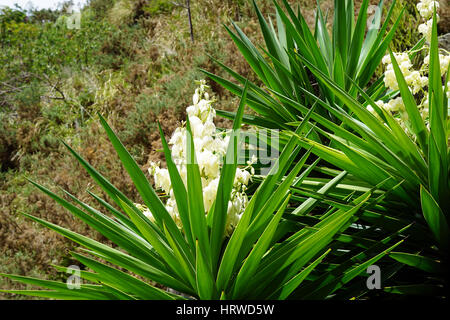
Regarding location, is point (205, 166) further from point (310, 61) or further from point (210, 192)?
point (310, 61)

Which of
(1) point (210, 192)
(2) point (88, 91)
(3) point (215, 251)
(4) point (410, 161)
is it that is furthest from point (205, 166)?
(2) point (88, 91)

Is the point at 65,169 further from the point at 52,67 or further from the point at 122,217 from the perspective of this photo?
the point at 122,217

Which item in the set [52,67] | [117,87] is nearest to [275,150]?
[117,87]

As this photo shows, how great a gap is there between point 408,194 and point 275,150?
871 mm

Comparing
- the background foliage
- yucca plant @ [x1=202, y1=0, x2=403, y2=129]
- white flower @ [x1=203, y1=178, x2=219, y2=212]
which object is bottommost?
white flower @ [x1=203, y1=178, x2=219, y2=212]

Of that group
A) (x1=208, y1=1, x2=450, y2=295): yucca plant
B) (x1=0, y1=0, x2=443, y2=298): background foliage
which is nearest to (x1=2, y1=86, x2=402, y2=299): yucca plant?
(x1=208, y1=1, x2=450, y2=295): yucca plant

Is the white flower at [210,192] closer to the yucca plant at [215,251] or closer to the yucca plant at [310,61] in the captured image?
the yucca plant at [215,251]

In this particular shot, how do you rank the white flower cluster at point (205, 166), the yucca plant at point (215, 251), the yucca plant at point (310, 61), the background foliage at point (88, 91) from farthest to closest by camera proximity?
1. the background foliage at point (88, 91)
2. the yucca plant at point (310, 61)
3. the white flower cluster at point (205, 166)
4. the yucca plant at point (215, 251)

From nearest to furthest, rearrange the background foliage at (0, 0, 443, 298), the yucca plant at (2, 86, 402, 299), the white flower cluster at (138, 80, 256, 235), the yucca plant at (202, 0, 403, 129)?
the yucca plant at (2, 86, 402, 299), the white flower cluster at (138, 80, 256, 235), the yucca plant at (202, 0, 403, 129), the background foliage at (0, 0, 443, 298)

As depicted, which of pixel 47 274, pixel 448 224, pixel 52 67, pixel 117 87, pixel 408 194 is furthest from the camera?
pixel 52 67

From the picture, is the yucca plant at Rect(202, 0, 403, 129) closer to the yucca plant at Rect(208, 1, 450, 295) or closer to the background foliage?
the yucca plant at Rect(208, 1, 450, 295)

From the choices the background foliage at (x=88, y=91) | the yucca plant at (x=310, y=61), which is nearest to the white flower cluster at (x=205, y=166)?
the yucca plant at (x=310, y=61)

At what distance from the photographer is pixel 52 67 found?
7.62 m
